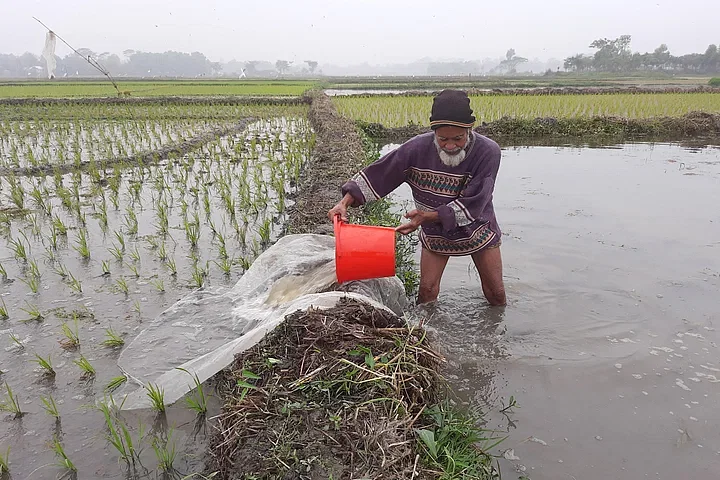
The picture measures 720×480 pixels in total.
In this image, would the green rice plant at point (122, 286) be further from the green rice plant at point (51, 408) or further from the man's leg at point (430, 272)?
the man's leg at point (430, 272)

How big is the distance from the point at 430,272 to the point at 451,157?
794mm

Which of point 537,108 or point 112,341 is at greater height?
point 537,108

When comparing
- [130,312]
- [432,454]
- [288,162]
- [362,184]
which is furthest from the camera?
[288,162]

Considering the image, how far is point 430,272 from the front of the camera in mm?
3045

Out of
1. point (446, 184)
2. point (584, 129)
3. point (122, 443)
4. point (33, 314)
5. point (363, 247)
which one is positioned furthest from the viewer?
point (584, 129)

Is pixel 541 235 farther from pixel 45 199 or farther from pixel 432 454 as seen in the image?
pixel 45 199

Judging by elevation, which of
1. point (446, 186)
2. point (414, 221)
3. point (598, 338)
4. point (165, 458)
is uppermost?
point (446, 186)

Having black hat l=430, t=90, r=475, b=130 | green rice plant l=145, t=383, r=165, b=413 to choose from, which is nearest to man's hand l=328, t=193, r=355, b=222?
black hat l=430, t=90, r=475, b=130

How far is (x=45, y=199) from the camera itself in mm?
5305

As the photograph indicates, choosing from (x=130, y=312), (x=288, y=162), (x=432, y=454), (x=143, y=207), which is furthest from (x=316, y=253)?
(x=288, y=162)

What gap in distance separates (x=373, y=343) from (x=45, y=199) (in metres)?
5.13

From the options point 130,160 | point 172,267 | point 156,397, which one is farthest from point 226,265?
point 130,160

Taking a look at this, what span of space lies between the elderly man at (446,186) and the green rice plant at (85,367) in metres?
1.44

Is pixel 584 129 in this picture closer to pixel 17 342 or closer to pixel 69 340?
pixel 69 340
